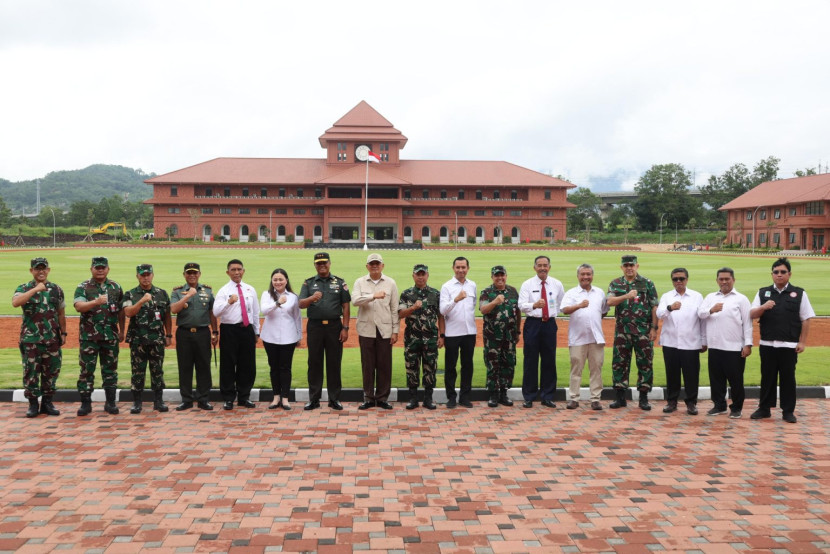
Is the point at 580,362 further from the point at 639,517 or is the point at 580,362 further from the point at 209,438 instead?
the point at 209,438

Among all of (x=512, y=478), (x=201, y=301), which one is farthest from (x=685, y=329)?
(x=201, y=301)

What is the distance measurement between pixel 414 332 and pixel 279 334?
1.52 m

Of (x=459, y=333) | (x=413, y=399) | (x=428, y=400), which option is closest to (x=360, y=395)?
(x=413, y=399)

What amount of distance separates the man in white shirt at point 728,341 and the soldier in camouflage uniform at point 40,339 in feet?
23.1

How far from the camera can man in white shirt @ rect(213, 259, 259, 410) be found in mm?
7148

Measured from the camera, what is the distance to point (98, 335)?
6812mm

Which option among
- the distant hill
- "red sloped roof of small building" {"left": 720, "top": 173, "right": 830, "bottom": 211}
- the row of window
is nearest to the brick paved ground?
the row of window

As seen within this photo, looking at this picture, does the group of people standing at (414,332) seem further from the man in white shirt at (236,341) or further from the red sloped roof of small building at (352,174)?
the red sloped roof of small building at (352,174)

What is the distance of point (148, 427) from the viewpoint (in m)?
6.30

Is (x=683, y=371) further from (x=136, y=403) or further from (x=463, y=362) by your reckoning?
(x=136, y=403)

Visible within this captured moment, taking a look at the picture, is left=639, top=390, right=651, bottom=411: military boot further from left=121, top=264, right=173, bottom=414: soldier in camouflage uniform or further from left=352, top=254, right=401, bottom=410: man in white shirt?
left=121, top=264, right=173, bottom=414: soldier in camouflage uniform

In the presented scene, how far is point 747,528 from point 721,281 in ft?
11.7

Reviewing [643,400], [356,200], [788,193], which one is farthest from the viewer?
[356,200]

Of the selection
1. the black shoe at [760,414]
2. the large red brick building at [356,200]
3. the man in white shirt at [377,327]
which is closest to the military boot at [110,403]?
the man in white shirt at [377,327]
